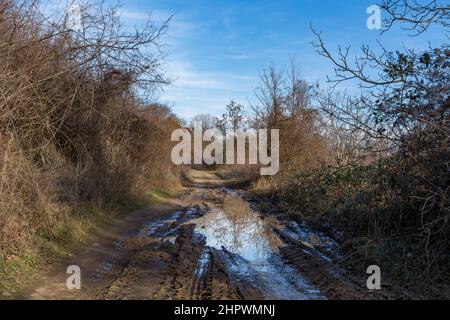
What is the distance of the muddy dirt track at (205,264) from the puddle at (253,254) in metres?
0.01

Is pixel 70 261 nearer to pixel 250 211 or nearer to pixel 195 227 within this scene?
pixel 195 227

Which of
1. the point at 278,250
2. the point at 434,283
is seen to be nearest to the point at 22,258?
the point at 278,250

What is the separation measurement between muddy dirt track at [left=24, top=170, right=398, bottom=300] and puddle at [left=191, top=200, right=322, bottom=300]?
0.6 inches

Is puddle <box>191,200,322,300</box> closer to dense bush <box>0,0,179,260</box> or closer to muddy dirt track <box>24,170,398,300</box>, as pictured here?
muddy dirt track <box>24,170,398,300</box>

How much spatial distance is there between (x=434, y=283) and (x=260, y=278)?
2.71 metres

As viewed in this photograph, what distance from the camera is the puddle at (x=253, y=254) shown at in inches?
277

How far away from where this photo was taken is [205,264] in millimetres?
8641

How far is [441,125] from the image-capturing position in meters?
8.14

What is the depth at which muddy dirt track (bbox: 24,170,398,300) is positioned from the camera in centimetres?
A: 679

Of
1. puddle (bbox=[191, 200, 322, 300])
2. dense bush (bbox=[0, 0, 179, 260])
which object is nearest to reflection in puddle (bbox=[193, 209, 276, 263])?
puddle (bbox=[191, 200, 322, 300])

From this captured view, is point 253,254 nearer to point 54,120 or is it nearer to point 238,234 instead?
point 238,234

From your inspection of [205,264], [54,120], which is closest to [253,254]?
[205,264]

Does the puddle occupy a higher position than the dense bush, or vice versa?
the dense bush

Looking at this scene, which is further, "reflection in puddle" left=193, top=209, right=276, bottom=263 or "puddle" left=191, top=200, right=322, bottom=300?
"reflection in puddle" left=193, top=209, right=276, bottom=263
